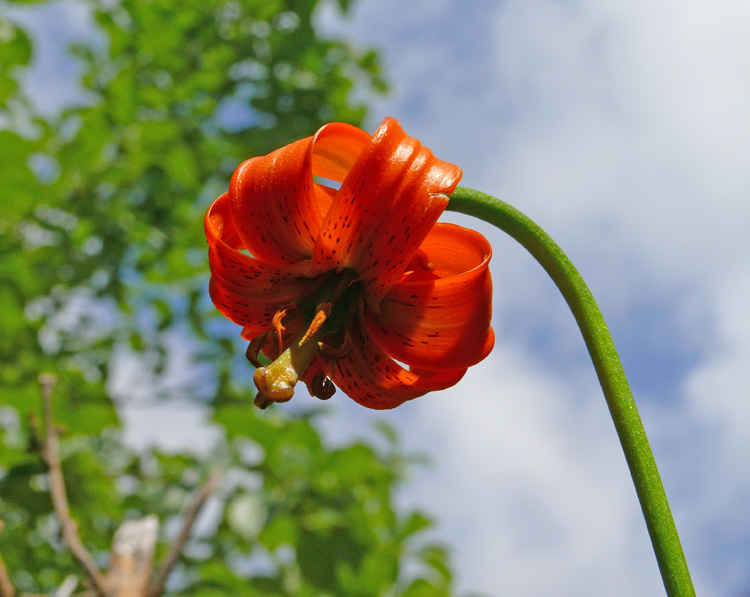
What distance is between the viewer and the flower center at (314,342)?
61 cm

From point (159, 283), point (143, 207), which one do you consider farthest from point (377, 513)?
point (143, 207)

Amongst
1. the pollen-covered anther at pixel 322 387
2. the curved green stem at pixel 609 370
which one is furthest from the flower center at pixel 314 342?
the curved green stem at pixel 609 370

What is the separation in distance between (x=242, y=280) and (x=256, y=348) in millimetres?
82

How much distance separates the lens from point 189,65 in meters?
2.88

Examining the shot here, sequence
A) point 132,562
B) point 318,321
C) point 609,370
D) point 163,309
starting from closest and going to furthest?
point 609,370, point 318,321, point 132,562, point 163,309

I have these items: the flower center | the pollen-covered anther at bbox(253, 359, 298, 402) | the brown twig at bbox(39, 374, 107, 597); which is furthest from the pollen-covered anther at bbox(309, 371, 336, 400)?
the brown twig at bbox(39, 374, 107, 597)

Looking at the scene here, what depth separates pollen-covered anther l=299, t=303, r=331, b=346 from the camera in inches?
25.9

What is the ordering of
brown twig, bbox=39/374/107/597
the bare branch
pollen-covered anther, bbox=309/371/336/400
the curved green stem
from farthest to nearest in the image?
the bare branch, brown twig, bbox=39/374/107/597, pollen-covered anther, bbox=309/371/336/400, the curved green stem

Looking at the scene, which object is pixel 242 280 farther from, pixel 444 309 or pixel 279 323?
pixel 444 309

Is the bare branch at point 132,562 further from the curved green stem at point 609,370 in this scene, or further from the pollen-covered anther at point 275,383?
the curved green stem at point 609,370

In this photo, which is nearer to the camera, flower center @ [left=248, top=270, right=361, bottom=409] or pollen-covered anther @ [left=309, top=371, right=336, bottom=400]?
flower center @ [left=248, top=270, right=361, bottom=409]

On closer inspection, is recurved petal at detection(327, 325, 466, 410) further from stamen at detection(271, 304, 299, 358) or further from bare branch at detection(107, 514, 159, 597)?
bare branch at detection(107, 514, 159, 597)

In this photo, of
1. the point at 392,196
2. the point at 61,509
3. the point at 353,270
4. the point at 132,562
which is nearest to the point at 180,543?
the point at 132,562

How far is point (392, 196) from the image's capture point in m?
0.58
